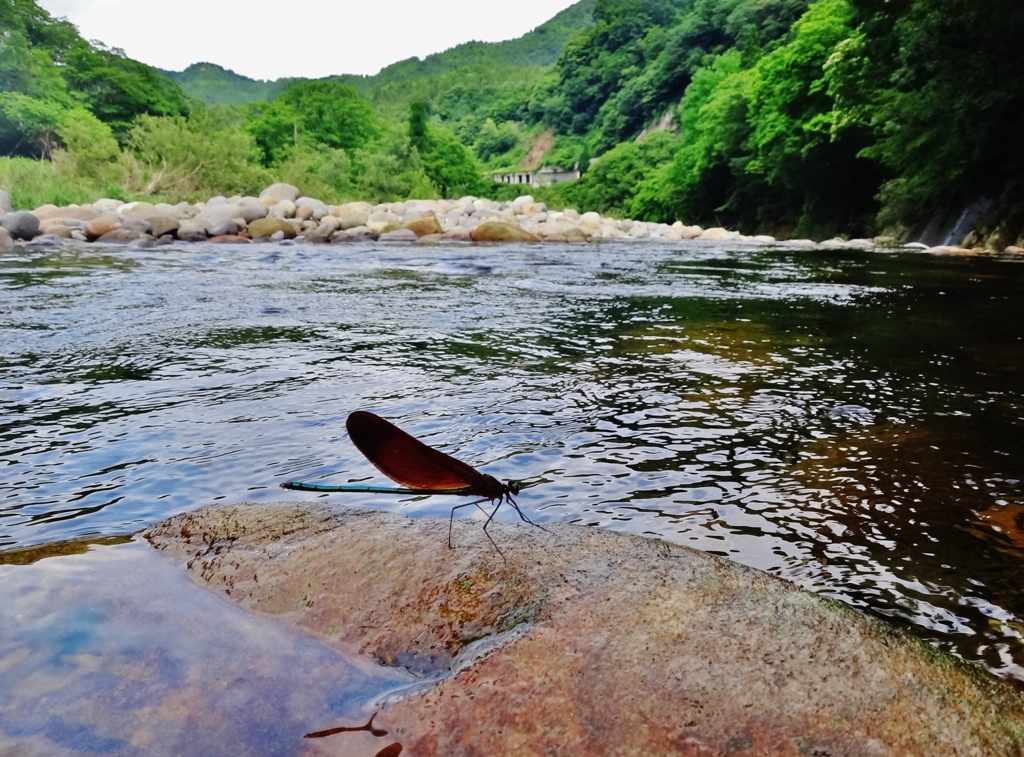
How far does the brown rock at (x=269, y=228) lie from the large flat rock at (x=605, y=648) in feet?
84.1

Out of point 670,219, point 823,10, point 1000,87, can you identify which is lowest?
point 670,219

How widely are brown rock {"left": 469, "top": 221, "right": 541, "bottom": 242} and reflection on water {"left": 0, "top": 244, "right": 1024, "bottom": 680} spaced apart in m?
17.4

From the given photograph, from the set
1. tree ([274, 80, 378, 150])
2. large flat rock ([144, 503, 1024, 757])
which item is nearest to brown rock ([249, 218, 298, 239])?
large flat rock ([144, 503, 1024, 757])

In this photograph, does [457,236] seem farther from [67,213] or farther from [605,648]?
[605,648]

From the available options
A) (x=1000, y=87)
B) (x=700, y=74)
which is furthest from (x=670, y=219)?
(x=1000, y=87)

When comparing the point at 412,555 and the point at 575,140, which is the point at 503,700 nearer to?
the point at 412,555

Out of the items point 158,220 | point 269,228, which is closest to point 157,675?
point 158,220

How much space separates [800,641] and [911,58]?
21.8 m

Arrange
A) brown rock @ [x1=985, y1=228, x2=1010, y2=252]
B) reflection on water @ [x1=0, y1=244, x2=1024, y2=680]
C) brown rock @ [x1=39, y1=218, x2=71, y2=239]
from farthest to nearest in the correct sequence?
1. brown rock @ [x1=39, y1=218, x2=71, y2=239]
2. brown rock @ [x1=985, y1=228, x2=1010, y2=252]
3. reflection on water @ [x1=0, y1=244, x2=1024, y2=680]

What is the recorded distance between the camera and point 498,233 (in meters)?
26.7

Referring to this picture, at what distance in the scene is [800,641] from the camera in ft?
5.40

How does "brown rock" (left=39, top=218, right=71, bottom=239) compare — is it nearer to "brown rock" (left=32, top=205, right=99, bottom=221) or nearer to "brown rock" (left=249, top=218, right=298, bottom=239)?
"brown rock" (left=32, top=205, right=99, bottom=221)

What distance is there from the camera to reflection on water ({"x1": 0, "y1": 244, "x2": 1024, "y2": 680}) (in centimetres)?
264

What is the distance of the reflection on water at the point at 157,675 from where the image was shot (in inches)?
56.9
